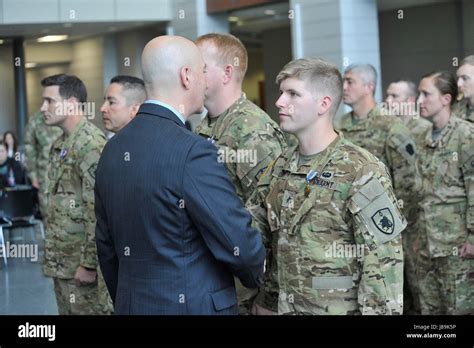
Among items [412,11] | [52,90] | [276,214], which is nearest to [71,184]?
[52,90]

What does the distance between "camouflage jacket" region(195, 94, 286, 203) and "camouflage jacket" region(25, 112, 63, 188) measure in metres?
6.36

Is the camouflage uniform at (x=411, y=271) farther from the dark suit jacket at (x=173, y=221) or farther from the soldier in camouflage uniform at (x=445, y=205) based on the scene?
the dark suit jacket at (x=173, y=221)

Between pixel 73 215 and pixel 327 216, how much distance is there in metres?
Result: 1.90

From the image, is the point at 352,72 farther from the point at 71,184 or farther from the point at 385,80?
the point at 385,80

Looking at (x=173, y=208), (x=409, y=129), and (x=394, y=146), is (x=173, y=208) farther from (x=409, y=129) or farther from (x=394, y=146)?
(x=409, y=129)

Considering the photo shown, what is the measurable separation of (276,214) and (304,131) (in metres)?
0.29

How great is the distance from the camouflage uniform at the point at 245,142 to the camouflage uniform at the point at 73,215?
0.94 metres

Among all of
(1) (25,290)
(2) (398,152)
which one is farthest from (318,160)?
(1) (25,290)

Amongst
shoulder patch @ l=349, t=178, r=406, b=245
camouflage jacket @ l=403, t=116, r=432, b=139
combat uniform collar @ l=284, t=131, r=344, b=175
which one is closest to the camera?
shoulder patch @ l=349, t=178, r=406, b=245

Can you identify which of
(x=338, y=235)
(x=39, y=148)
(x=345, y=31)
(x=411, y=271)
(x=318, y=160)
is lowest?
(x=411, y=271)

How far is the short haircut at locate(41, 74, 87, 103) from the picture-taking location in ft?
14.2

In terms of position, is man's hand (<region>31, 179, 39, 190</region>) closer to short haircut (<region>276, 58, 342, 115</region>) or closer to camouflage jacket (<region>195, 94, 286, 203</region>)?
camouflage jacket (<region>195, 94, 286, 203</region>)

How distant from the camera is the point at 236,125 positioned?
10.6 ft

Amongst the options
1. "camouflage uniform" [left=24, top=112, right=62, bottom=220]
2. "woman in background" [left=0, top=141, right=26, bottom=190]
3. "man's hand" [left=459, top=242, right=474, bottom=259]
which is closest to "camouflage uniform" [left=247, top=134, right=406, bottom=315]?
"man's hand" [left=459, top=242, right=474, bottom=259]
